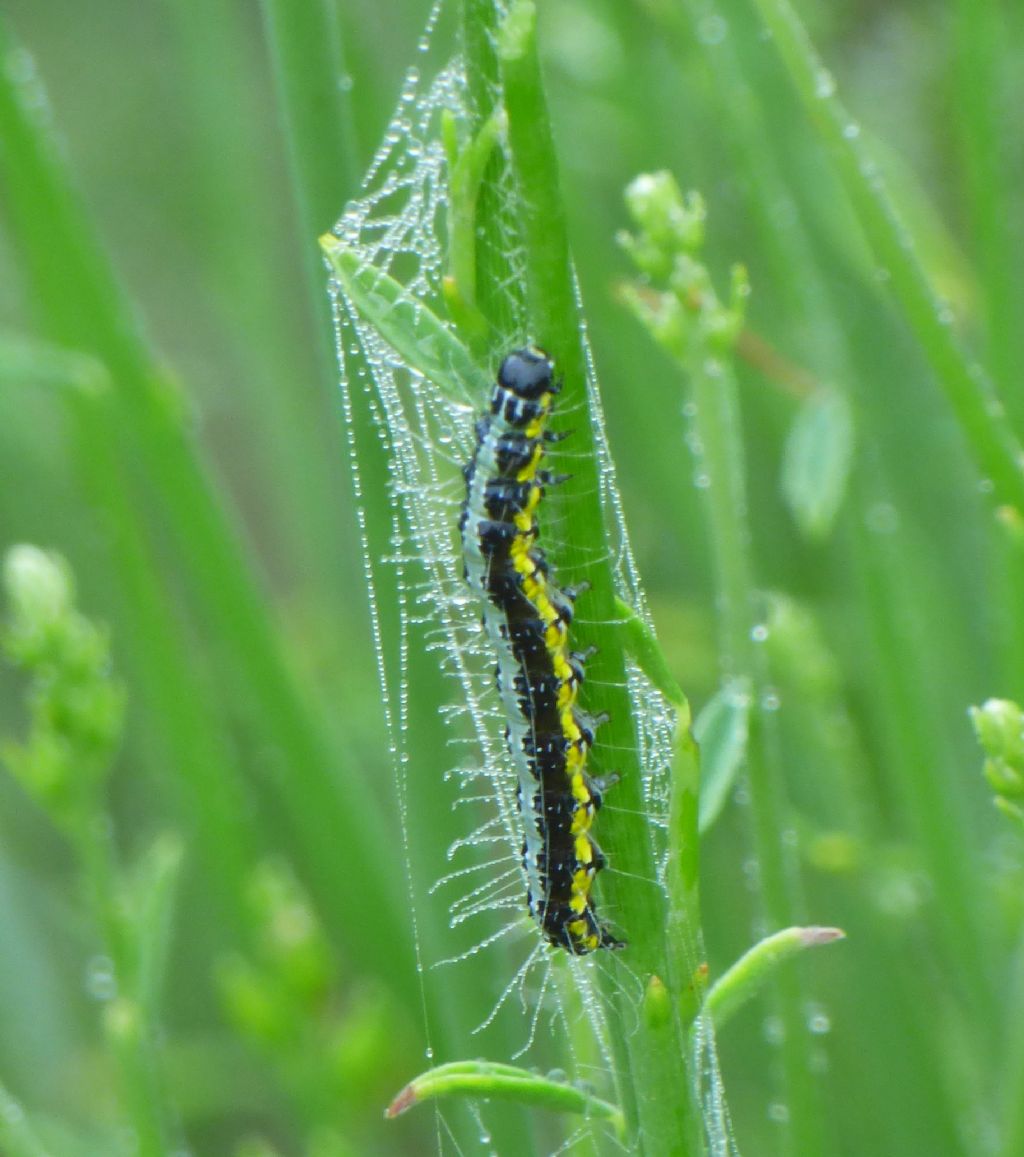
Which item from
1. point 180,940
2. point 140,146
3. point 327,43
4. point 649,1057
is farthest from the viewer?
point 140,146

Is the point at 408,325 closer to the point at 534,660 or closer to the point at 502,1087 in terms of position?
the point at 534,660

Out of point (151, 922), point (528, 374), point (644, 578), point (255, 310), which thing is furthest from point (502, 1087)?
point (255, 310)

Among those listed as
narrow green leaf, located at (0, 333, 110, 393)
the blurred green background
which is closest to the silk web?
the blurred green background

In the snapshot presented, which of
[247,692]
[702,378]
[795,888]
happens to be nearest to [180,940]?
[247,692]

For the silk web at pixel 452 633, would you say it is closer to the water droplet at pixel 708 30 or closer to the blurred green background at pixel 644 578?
the blurred green background at pixel 644 578

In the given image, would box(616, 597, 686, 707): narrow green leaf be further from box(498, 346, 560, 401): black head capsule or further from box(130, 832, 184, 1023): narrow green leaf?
box(130, 832, 184, 1023): narrow green leaf

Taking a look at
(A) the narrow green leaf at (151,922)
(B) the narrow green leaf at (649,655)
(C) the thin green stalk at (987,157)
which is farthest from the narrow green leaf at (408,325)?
(C) the thin green stalk at (987,157)

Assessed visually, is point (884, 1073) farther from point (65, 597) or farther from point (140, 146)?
point (140, 146)

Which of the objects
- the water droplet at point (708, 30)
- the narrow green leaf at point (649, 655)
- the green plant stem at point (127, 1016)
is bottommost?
the green plant stem at point (127, 1016)
